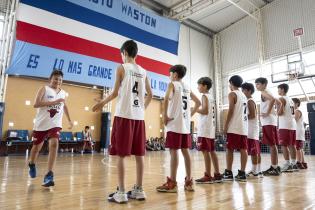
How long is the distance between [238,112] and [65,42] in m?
4.58

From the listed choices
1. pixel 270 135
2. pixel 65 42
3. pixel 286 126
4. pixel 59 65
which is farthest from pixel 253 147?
pixel 65 42

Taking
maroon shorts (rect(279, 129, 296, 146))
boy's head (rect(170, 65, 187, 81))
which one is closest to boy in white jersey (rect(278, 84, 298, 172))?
maroon shorts (rect(279, 129, 296, 146))

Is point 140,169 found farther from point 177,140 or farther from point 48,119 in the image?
point 48,119

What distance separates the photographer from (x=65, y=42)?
6262mm

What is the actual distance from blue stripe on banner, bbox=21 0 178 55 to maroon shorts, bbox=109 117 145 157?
4993 mm

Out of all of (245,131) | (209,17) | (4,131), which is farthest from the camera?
(209,17)

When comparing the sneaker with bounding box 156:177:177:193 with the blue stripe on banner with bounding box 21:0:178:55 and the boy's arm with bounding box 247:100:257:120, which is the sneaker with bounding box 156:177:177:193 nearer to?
the boy's arm with bounding box 247:100:257:120

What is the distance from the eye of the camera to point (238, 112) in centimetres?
353

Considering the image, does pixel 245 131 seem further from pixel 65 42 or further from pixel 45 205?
pixel 65 42

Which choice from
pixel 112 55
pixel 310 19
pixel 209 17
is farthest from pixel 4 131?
pixel 310 19

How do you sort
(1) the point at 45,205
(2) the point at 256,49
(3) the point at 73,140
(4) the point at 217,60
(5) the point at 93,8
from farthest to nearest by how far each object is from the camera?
(4) the point at 217,60 < (2) the point at 256,49 < (3) the point at 73,140 < (5) the point at 93,8 < (1) the point at 45,205

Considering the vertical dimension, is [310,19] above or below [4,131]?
above

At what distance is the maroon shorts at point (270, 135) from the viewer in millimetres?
4199

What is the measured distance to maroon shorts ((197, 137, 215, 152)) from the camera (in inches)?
131
